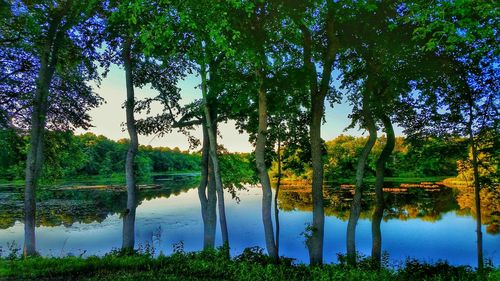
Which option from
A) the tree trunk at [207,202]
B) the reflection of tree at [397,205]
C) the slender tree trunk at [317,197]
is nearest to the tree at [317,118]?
the slender tree trunk at [317,197]

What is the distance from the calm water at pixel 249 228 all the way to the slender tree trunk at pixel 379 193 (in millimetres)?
7551

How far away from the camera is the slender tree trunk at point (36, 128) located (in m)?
14.2

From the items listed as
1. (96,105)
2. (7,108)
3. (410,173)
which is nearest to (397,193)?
(410,173)

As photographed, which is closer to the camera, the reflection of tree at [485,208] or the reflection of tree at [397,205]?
the reflection of tree at [485,208]

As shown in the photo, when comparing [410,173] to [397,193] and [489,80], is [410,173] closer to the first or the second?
[397,193]

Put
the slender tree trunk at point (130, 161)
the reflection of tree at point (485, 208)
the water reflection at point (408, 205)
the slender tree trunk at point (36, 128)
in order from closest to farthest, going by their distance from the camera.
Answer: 1. the slender tree trunk at point (36, 128)
2. the slender tree trunk at point (130, 161)
3. the reflection of tree at point (485, 208)
4. the water reflection at point (408, 205)

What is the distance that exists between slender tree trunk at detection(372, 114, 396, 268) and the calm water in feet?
24.8

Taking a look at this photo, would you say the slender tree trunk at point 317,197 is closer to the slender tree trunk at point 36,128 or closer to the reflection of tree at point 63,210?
the slender tree trunk at point 36,128

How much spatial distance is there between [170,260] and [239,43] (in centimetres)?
762

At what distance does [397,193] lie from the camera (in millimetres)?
57406

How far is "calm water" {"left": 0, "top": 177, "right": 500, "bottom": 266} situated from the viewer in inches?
1010

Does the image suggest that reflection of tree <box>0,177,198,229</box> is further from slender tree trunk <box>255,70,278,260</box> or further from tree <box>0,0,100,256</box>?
slender tree trunk <box>255,70,278,260</box>

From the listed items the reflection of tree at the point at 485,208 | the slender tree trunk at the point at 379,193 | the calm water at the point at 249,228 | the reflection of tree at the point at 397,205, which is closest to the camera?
the slender tree trunk at the point at 379,193

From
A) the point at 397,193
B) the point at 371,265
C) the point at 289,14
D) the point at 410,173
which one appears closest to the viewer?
the point at 289,14
